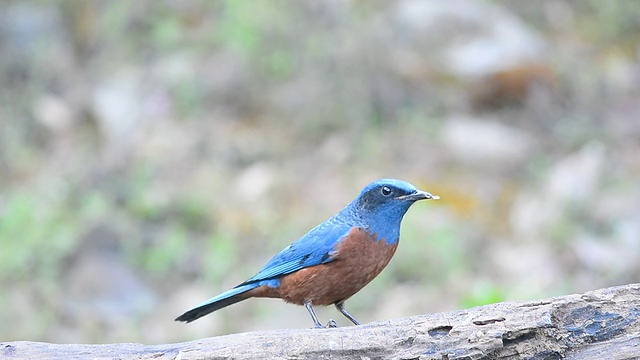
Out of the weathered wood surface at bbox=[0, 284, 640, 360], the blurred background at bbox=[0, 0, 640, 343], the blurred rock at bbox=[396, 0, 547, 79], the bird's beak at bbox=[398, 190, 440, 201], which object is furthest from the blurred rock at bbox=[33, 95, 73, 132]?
the weathered wood surface at bbox=[0, 284, 640, 360]

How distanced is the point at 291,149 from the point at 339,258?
19.1 feet

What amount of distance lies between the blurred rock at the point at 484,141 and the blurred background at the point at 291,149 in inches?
0.9

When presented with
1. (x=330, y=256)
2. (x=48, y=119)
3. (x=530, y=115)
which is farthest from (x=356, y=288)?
(x=48, y=119)

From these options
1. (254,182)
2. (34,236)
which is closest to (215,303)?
(34,236)

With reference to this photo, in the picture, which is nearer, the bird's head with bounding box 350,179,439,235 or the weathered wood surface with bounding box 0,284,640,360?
the weathered wood surface with bounding box 0,284,640,360

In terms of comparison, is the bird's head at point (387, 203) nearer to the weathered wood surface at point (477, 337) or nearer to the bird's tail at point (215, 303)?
the bird's tail at point (215, 303)

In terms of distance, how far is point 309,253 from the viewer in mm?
4996

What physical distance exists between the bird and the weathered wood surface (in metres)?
0.76

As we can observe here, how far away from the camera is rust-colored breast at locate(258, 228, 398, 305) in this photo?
190 inches

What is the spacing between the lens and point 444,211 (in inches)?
372

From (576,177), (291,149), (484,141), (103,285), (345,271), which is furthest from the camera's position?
(291,149)

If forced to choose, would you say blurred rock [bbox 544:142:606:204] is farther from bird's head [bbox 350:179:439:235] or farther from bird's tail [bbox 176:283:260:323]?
bird's tail [bbox 176:283:260:323]

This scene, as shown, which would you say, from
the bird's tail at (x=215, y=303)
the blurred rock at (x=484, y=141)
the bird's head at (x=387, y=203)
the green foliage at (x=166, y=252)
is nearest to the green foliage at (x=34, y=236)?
the green foliage at (x=166, y=252)

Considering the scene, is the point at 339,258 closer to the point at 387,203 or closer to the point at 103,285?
the point at 387,203
